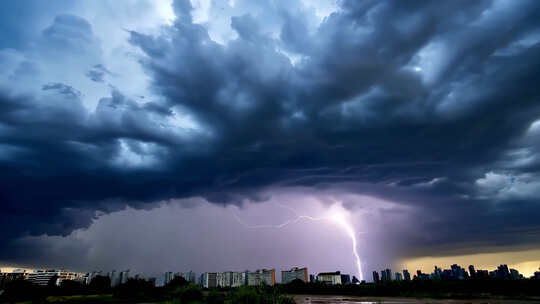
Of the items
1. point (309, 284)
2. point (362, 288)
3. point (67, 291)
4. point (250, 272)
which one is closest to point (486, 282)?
point (362, 288)

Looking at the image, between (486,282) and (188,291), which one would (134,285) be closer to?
(188,291)

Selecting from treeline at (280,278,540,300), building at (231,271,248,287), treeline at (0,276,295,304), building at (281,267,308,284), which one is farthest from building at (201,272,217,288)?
treeline at (280,278,540,300)

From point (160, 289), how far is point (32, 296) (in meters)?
29.7

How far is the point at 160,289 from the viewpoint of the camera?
7919 cm

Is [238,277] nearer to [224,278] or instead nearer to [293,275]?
[224,278]

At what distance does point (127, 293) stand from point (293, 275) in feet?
276

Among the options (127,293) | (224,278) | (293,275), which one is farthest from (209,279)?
(127,293)

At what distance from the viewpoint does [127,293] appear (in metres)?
73.6

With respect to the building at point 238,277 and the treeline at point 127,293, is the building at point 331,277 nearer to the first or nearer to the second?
the building at point 238,277

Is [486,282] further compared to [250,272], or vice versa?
[250,272]

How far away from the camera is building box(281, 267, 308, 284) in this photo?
13571 centimetres

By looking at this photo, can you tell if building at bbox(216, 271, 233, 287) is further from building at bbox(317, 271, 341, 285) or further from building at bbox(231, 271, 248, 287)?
building at bbox(317, 271, 341, 285)

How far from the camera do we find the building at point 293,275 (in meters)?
136

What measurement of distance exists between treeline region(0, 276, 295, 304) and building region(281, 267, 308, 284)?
67.0 metres
